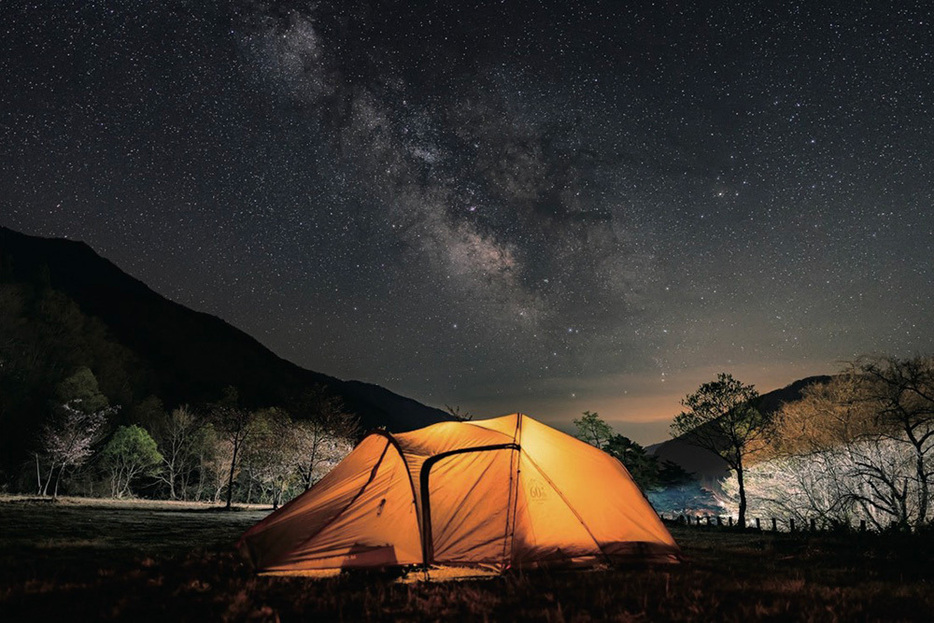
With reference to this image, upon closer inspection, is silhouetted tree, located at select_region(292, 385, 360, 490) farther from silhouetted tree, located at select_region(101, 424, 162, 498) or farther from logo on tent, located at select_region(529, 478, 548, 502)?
logo on tent, located at select_region(529, 478, 548, 502)

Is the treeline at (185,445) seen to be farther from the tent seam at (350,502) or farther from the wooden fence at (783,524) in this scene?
the tent seam at (350,502)

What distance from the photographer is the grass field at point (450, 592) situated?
5.42m

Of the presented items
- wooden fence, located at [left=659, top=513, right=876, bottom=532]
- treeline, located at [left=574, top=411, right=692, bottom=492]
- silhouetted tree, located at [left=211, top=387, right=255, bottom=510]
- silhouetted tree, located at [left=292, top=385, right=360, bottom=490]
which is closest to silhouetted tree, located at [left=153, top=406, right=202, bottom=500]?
silhouetted tree, located at [left=211, top=387, right=255, bottom=510]

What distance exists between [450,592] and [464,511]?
186cm

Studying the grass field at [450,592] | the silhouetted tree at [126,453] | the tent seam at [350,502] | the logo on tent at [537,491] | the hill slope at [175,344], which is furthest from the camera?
the hill slope at [175,344]

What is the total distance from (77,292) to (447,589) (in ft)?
713

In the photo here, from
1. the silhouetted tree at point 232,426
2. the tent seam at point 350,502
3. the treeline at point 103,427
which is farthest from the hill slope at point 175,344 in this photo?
the tent seam at point 350,502

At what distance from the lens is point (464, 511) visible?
827 cm

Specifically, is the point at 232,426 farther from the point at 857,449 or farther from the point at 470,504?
the point at 857,449

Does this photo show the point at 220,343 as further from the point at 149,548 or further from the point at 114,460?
the point at 149,548

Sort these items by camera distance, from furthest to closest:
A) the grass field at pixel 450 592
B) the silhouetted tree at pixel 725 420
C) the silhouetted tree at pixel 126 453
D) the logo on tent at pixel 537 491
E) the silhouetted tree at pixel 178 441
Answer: the silhouetted tree at pixel 178 441 < the silhouetted tree at pixel 126 453 < the silhouetted tree at pixel 725 420 < the logo on tent at pixel 537 491 < the grass field at pixel 450 592

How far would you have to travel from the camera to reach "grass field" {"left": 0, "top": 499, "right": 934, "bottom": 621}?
5.42m

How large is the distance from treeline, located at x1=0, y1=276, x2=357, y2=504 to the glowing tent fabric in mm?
27905

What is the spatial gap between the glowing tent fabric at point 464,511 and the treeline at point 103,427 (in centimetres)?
2790
